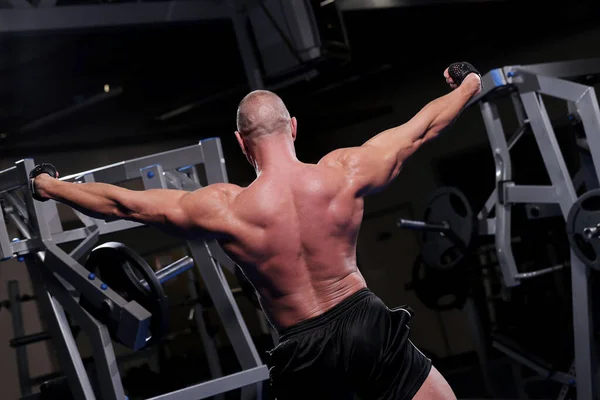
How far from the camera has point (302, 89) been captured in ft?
23.7

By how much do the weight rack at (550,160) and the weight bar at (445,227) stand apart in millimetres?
104

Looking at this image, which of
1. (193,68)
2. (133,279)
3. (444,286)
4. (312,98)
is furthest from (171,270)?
(312,98)

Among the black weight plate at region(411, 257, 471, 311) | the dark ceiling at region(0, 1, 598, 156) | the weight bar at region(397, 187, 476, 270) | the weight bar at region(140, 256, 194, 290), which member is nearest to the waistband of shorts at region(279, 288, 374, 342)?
the weight bar at region(140, 256, 194, 290)

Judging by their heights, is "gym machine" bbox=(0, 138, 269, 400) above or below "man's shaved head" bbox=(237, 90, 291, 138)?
below

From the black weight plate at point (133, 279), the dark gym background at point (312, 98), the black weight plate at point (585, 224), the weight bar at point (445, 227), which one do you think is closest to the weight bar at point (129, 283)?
the black weight plate at point (133, 279)

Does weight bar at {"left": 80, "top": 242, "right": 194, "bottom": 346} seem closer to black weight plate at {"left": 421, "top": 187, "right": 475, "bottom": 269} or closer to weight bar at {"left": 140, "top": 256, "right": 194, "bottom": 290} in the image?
weight bar at {"left": 140, "top": 256, "right": 194, "bottom": 290}

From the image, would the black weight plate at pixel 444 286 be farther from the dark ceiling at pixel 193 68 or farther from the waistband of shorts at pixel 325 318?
the waistband of shorts at pixel 325 318

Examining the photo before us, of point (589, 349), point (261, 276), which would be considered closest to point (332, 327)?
point (261, 276)

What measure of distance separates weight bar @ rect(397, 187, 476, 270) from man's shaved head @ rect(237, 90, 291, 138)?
2.52m

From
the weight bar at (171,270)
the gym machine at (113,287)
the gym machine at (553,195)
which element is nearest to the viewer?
the gym machine at (113,287)

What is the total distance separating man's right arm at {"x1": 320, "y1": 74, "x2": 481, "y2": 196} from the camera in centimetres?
216

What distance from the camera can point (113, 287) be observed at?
3635 millimetres

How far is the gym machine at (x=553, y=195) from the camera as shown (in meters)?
3.87

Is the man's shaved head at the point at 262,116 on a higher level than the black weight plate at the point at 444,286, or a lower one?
higher
